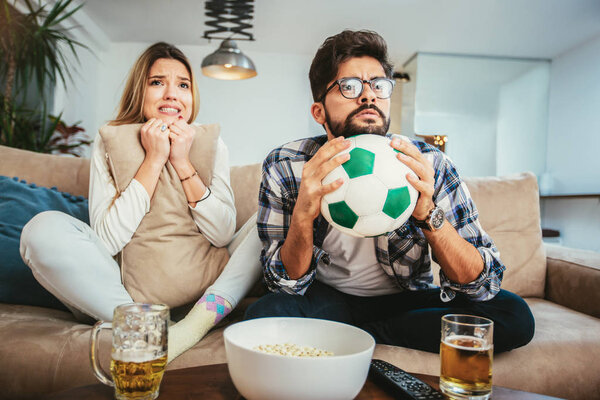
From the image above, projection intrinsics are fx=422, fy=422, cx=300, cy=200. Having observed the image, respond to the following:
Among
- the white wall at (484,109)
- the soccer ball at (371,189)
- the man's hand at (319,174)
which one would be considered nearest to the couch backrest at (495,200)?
the man's hand at (319,174)

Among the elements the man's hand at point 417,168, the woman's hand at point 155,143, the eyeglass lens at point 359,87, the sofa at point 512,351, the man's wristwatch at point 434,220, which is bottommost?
the sofa at point 512,351

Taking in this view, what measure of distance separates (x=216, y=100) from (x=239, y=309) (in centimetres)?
524

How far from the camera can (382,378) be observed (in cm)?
68

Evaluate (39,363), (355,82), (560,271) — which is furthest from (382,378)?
(560,271)

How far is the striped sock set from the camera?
3.72 ft

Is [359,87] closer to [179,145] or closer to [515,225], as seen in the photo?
[179,145]

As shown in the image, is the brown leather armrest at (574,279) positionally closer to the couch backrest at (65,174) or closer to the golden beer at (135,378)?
the couch backrest at (65,174)

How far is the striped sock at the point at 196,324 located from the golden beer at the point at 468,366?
0.72 m

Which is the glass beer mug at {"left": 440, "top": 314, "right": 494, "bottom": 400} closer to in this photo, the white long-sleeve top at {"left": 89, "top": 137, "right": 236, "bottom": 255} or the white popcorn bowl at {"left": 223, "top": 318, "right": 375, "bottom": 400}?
the white popcorn bowl at {"left": 223, "top": 318, "right": 375, "bottom": 400}

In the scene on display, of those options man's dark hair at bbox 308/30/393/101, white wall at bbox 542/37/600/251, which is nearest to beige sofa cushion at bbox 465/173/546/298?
man's dark hair at bbox 308/30/393/101

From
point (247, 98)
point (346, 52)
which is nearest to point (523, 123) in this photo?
point (247, 98)

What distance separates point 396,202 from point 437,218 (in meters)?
0.21

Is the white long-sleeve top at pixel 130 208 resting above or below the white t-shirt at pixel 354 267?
above

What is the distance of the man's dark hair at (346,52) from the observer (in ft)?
4.34
